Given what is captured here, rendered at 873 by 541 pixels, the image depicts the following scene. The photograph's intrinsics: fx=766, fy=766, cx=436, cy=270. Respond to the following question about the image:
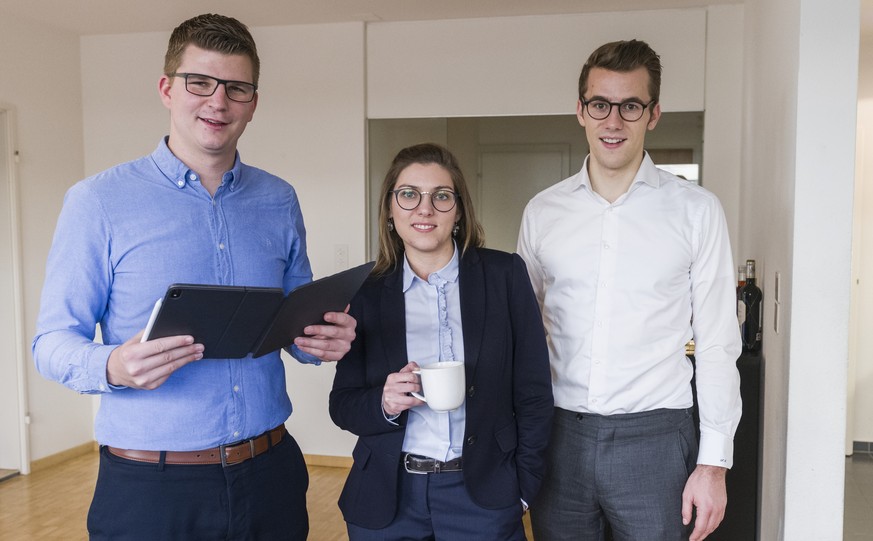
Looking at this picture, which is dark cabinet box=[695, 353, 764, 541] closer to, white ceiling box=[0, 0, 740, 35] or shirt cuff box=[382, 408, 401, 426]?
shirt cuff box=[382, 408, 401, 426]

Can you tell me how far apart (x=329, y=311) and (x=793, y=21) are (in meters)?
1.64

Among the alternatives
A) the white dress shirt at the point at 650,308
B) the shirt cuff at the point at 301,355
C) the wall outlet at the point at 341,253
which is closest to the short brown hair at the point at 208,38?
the shirt cuff at the point at 301,355

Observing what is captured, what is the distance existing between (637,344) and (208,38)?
119 centimetres

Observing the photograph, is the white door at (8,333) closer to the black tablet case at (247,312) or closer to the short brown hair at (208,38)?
the short brown hair at (208,38)

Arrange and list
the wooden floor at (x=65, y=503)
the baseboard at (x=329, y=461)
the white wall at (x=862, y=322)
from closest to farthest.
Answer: the wooden floor at (x=65, y=503) → the baseboard at (x=329, y=461) → the white wall at (x=862, y=322)

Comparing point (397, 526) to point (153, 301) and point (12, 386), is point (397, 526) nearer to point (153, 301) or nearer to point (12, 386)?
point (153, 301)

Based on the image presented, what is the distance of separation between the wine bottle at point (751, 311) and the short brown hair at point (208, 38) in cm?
232

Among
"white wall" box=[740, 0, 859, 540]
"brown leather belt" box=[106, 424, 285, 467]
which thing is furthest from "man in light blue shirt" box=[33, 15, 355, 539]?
"white wall" box=[740, 0, 859, 540]

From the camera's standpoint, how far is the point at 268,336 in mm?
1539

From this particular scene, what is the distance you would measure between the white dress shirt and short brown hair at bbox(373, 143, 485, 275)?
27 cm

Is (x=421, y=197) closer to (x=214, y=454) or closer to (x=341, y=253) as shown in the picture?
(x=214, y=454)

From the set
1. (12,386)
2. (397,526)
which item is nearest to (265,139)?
(12,386)

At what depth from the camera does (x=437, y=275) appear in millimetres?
1788

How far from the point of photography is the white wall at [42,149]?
494 cm
